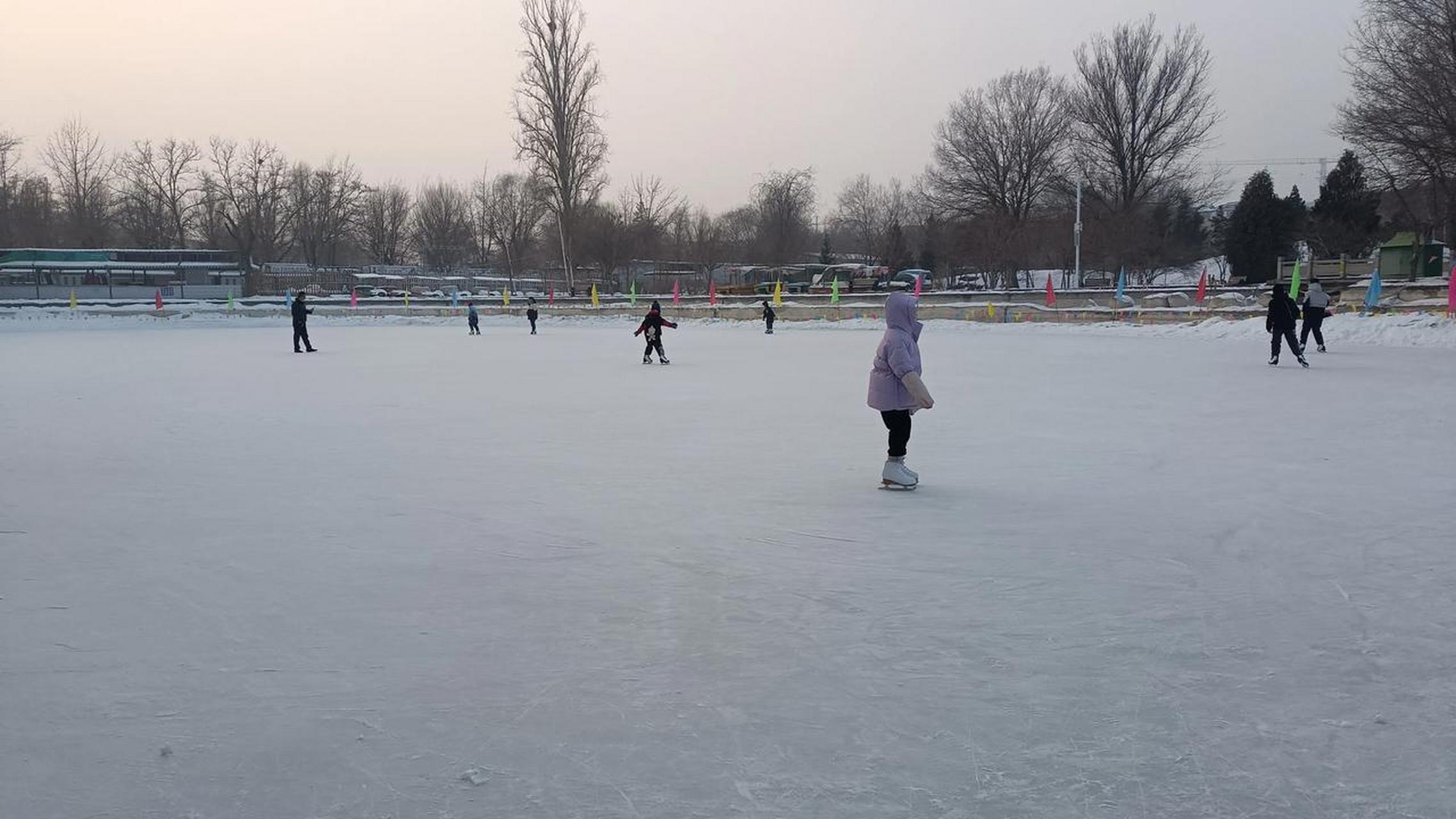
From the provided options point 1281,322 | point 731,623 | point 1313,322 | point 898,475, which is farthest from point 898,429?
point 1313,322

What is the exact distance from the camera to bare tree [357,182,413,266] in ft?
239

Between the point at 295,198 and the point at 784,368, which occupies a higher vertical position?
the point at 295,198

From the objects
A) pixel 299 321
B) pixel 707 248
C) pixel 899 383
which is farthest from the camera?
pixel 707 248

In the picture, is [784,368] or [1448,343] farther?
[1448,343]

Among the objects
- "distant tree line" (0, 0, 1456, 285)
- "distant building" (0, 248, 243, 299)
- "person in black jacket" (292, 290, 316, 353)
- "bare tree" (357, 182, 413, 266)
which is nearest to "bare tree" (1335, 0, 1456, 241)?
"distant tree line" (0, 0, 1456, 285)

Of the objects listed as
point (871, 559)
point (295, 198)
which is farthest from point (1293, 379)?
point (295, 198)

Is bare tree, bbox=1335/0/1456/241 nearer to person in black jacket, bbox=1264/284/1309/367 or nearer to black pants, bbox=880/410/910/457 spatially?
person in black jacket, bbox=1264/284/1309/367

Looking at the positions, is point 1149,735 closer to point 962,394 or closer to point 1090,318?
point 962,394

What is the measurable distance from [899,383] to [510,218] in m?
70.2

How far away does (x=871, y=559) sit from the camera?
13.8 feet

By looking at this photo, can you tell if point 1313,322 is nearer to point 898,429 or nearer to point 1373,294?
point 1373,294

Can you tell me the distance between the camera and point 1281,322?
1338 centimetres

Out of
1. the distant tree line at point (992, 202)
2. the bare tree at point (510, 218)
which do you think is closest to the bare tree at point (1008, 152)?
the distant tree line at point (992, 202)

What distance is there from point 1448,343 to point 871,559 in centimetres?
1694
